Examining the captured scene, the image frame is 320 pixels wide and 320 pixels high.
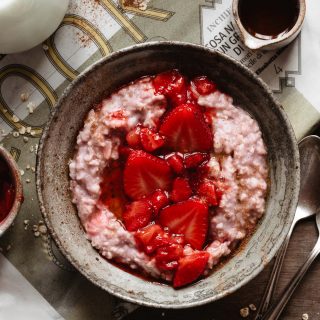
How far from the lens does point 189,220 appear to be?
161 cm

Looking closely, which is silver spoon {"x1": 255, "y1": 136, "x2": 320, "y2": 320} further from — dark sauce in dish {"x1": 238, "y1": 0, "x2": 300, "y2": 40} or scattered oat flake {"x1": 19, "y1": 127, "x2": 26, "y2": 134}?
scattered oat flake {"x1": 19, "y1": 127, "x2": 26, "y2": 134}

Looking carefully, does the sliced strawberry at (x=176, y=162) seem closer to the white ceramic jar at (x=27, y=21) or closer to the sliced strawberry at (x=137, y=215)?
the sliced strawberry at (x=137, y=215)

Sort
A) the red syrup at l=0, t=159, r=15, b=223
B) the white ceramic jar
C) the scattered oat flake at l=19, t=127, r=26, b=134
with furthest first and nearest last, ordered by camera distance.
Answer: the scattered oat flake at l=19, t=127, r=26, b=134, the red syrup at l=0, t=159, r=15, b=223, the white ceramic jar

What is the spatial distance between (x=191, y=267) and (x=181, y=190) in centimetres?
20

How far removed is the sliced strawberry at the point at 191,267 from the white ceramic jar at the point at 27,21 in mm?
721

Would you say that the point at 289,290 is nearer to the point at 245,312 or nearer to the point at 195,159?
the point at 245,312

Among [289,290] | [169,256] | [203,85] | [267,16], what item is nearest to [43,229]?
[169,256]

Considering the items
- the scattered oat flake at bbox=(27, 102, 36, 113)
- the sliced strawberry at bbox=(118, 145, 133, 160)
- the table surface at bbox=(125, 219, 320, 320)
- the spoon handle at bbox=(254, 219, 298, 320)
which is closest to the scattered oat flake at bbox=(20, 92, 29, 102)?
the scattered oat flake at bbox=(27, 102, 36, 113)

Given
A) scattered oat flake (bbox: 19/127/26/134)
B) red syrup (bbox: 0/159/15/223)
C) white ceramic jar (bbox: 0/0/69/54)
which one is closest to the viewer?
white ceramic jar (bbox: 0/0/69/54)

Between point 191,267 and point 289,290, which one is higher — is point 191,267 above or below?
above

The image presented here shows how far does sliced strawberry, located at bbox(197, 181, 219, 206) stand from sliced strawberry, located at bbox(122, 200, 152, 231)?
153 millimetres

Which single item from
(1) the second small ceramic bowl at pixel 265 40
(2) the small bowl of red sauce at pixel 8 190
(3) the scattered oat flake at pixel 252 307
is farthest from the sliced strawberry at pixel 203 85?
(3) the scattered oat flake at pixel 252 307

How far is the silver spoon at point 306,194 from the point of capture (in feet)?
5.84

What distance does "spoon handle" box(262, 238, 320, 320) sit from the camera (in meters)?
1.76
